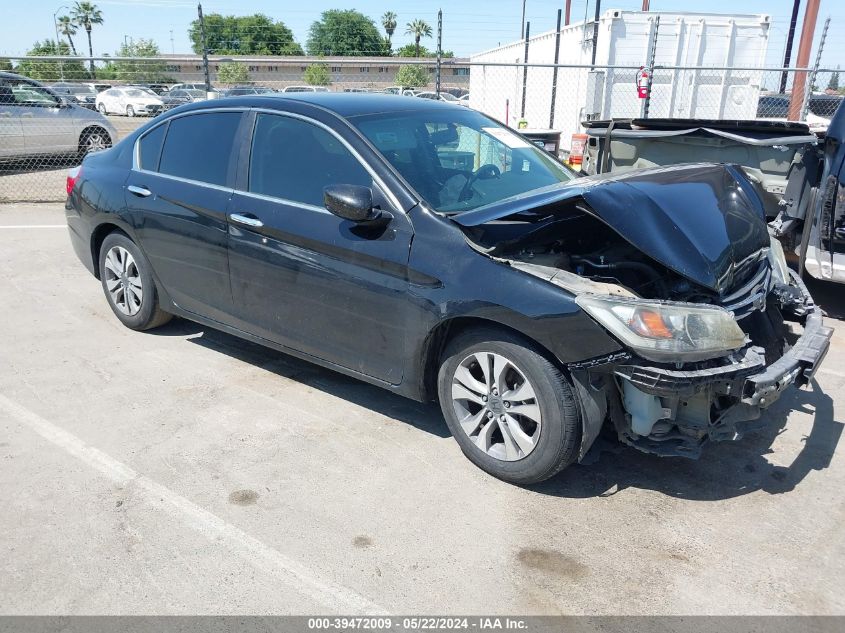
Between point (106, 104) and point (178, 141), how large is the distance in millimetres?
27046

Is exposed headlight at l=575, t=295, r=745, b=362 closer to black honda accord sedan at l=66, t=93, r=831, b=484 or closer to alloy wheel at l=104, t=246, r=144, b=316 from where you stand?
black honda accord sedan at l=66, t=93, r=831, b=484

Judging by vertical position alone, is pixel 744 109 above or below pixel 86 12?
below

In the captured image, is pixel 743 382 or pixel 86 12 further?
pixel 86 12

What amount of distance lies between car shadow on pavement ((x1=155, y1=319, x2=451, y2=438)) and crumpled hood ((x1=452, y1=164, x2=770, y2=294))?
1.29 metres

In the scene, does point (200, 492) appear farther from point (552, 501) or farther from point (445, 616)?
point (552, 501)

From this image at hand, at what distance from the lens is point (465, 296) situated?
3.30 meters

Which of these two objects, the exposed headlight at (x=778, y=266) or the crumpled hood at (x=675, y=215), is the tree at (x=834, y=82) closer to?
the exposed headlight at (x=778, y=266)

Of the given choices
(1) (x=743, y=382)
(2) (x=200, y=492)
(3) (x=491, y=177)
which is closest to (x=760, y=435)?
(1) (x=743, y=382)

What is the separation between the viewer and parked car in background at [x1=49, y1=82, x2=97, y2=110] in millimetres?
13519

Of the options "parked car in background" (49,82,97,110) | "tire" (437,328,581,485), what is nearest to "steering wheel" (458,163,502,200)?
"tire" (437,328,581,485)

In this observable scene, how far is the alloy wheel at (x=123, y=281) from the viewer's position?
5.13 m

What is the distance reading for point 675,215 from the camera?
3334mm

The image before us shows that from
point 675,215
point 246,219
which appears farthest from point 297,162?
point 675,215

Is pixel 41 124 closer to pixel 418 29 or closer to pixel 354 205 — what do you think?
pixel 354 205
